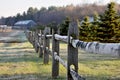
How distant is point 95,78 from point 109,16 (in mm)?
20768

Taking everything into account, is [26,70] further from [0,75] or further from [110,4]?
[110,4]

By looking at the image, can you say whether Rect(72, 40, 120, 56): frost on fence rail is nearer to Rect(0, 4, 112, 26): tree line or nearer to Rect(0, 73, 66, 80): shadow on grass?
Rect(0, 73, 66, 80): shadow on grass

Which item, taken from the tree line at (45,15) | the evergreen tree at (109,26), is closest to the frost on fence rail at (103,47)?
the evergreen tree at (109,26)

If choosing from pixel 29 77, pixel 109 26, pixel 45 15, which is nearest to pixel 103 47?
pixel 29 77

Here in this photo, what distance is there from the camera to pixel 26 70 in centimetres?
986

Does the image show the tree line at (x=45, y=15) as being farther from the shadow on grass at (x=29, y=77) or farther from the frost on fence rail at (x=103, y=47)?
the frost on fence rail at (x=103, y=47)

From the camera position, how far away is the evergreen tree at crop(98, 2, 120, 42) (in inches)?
1122

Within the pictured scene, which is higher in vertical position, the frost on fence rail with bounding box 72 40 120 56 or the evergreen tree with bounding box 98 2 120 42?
the frost on fence rail with bounding box 72 40 120 56

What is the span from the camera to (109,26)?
94.3 feet

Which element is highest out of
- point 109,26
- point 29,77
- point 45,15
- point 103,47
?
point 103,47

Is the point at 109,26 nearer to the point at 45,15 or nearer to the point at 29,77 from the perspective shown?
the point at 29,77

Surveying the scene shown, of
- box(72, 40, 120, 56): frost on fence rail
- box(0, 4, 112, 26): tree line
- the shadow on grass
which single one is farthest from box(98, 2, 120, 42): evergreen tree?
box(0, 4, 112, 26): tree line

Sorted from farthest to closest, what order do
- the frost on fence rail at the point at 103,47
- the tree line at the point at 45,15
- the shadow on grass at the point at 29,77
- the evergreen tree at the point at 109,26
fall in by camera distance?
1. the tree line at the point at 45,15
2. the evergreen tree at the point at 109,26
3. the shadow on grass at the point at 29,77
4. the frost on fence rail at the point at 103,47

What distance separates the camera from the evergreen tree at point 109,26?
93.5ft
